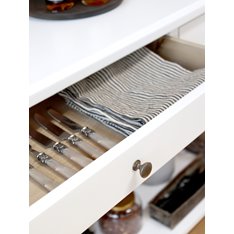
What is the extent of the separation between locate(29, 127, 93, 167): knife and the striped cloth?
0.08 meters

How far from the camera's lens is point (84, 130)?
0.75 meters

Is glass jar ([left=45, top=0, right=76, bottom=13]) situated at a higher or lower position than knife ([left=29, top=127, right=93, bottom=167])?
higher

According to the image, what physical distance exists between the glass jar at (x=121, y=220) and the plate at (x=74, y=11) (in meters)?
0.40

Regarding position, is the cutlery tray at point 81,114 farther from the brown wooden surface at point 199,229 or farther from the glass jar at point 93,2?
the brown wooden surface at point 199,229

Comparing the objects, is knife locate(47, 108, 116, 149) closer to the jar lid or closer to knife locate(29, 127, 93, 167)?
knife locate(29, 127, 93, 167)

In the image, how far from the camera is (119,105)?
2.64 ft

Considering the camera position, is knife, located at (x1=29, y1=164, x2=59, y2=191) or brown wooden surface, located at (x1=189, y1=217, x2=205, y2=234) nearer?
knife, located at (x1=29, y1=164, x2=59, y2=191)

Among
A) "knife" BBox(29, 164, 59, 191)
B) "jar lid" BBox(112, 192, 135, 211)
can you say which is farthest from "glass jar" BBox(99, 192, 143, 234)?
"knife" BBox(29, 164, 59, 191)

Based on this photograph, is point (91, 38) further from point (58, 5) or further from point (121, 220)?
point (121, 220)

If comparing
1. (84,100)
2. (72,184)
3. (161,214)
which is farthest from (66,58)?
(161,214)

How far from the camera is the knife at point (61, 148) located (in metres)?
0.69

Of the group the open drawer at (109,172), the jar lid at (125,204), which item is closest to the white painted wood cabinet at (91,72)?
the open drawer at (109,172)

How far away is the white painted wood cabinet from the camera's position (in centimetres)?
57
